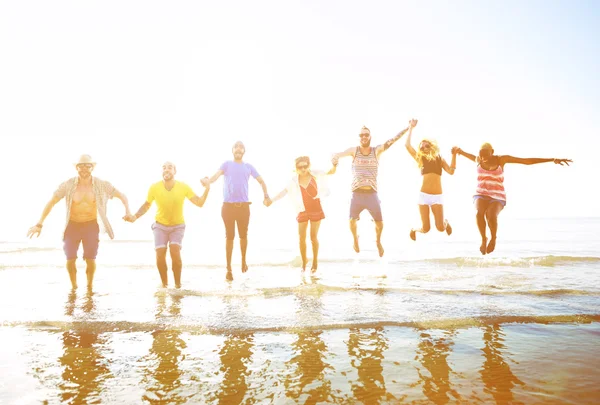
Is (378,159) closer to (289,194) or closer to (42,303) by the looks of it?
(289,194)

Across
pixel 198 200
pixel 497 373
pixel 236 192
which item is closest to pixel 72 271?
pixel 198 200

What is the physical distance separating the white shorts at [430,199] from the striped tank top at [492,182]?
1.00 m

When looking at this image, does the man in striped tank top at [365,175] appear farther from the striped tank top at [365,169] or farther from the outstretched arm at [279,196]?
the outstretched arm at [279,196]

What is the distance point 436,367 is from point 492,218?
16.5 ft

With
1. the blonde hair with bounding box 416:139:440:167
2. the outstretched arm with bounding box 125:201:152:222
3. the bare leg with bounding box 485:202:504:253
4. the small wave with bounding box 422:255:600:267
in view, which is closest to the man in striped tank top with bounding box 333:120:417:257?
the blonde hair with bounding box 416:139:440:167

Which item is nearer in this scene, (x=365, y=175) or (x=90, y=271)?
(x=90, y=271)

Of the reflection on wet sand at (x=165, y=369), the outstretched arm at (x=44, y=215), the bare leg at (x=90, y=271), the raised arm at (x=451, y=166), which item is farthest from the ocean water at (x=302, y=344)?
the raised arm at (x=451, y=166)

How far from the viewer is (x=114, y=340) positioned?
5098 mm

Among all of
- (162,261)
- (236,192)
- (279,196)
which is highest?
(236,192)

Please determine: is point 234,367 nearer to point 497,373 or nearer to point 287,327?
point 287,327

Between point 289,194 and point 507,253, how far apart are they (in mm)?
13005

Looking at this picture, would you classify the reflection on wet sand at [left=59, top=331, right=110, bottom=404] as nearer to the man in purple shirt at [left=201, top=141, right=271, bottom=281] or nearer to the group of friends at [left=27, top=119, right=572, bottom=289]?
the group of friends at [left=27, top=119, right=572, bottom=289]

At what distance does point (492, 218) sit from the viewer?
8375mm

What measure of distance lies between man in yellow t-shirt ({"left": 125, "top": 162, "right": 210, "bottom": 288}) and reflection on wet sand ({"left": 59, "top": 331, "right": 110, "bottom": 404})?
3259 mm
